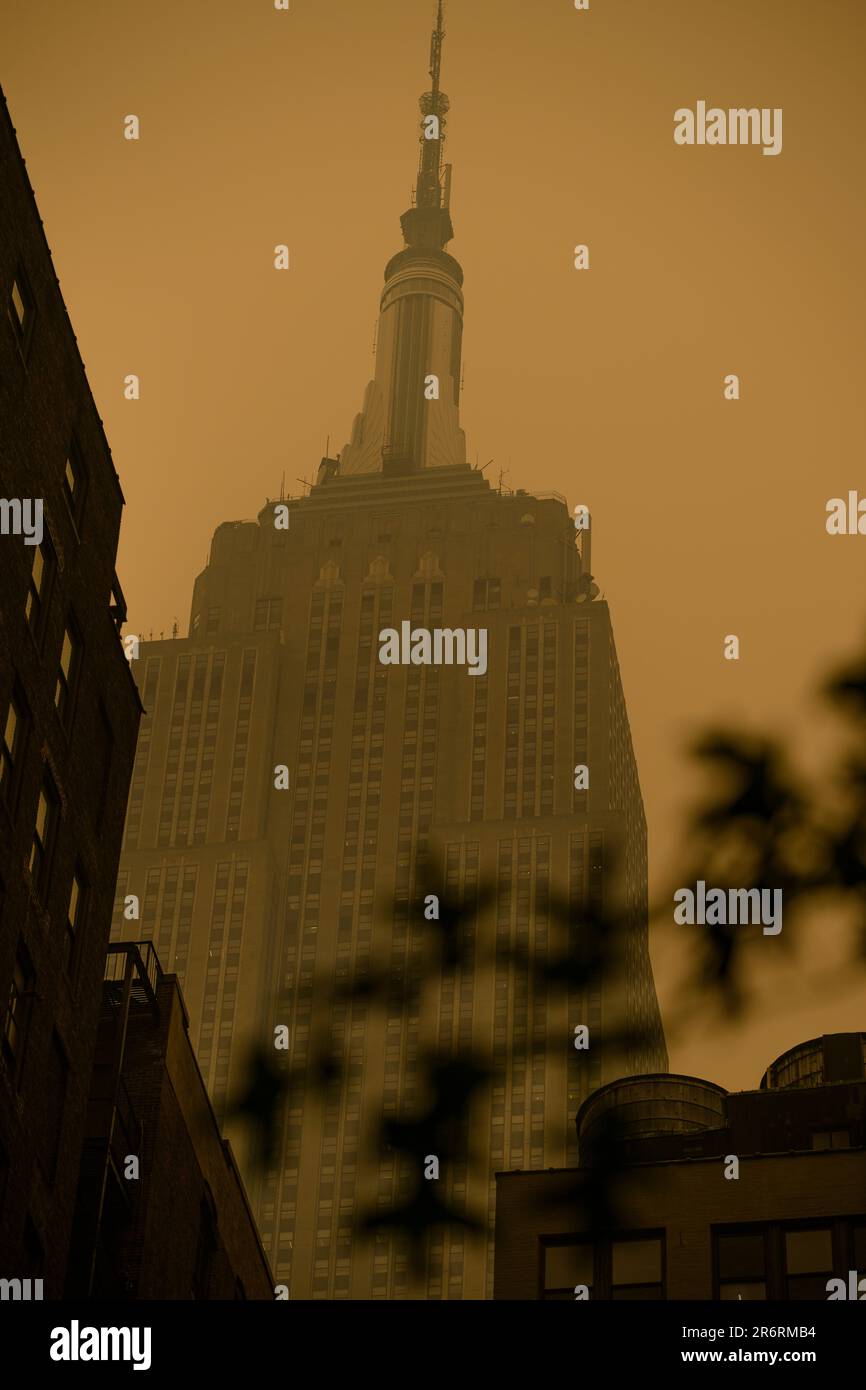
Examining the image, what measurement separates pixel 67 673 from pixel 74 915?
4.19 m

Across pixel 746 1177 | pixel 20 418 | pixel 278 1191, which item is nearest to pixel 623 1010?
pixel 20 418

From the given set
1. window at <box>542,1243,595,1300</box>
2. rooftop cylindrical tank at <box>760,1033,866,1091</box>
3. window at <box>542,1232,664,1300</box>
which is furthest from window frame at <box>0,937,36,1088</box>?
rooftop cylindrical tank at <box>760,1033,866,1091</box>

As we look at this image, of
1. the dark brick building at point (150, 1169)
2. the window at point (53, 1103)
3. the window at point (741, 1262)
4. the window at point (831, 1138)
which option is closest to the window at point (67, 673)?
the window at point (53, 1103)

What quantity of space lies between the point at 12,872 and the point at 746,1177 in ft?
52.5

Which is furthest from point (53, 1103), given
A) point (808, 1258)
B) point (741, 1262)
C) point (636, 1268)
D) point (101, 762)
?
point (808, 1258)

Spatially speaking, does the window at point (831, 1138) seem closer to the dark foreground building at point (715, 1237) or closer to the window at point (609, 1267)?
the dark foreground building at point (715, 1237)

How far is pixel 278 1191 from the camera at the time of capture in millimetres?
193125

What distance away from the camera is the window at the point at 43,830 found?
3691 centimetres

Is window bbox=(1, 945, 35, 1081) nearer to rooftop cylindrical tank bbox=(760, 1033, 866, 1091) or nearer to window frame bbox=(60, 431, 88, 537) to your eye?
window frame bbox=(60, 431, 88, 537)

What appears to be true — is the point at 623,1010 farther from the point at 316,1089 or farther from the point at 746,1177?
the point at 746,1177

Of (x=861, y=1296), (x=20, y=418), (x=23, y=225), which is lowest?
(x=861, y=1296)

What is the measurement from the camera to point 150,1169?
4306 centimetres
